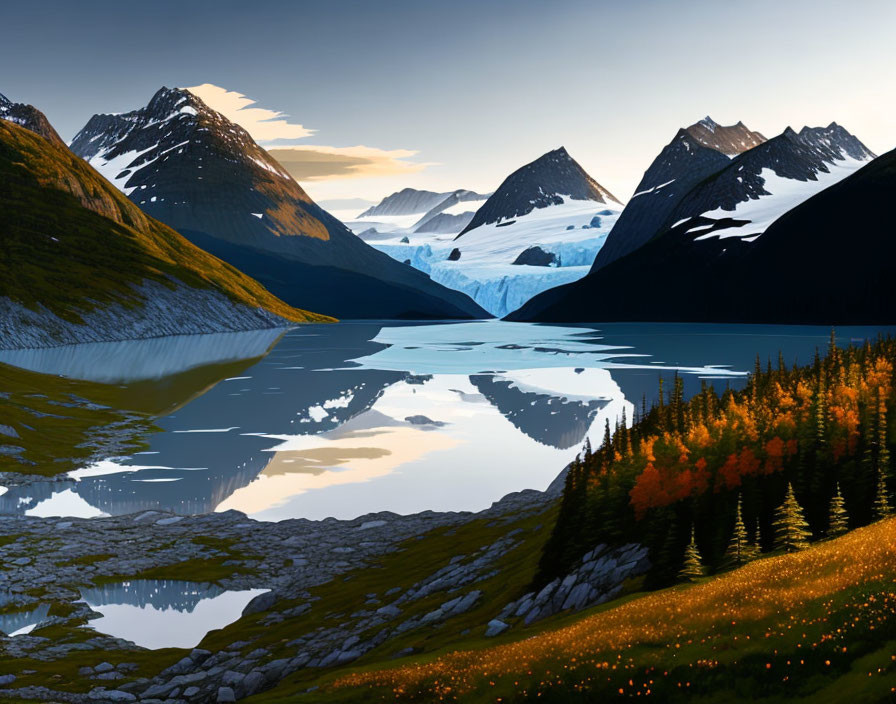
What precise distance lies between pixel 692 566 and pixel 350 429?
5848 centimetres

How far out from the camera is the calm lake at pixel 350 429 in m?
55.4

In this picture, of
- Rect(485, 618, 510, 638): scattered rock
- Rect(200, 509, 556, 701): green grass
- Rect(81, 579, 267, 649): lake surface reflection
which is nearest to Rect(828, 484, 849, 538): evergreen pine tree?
Rect(485, 618, 510, 638): scattered rock

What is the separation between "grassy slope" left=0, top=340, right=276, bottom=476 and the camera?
66188 millimetres

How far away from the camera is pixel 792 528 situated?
25.8 meters

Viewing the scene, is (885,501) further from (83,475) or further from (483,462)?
(83,475)

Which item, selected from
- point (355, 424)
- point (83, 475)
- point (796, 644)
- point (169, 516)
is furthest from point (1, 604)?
point (355, 424)

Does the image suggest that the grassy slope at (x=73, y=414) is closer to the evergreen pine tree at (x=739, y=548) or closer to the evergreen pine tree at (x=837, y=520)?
the evergreen pine tree at (x=739, y=548)

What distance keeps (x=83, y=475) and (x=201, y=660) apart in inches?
1347

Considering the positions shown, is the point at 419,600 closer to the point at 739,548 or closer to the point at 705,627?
the point at 739,548

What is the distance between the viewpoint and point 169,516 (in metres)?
49.6

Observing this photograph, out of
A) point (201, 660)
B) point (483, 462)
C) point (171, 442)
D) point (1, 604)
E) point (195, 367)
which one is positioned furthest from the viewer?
point (195, 367)

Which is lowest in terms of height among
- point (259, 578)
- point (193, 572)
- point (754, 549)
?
point (259, 578)

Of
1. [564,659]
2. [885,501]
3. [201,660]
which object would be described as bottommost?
[201,660]

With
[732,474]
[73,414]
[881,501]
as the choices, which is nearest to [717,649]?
A: [881,501]
